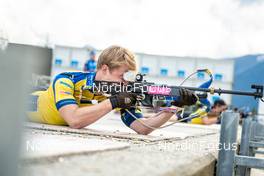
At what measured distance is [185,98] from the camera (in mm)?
3170

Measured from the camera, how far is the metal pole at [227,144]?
217cm

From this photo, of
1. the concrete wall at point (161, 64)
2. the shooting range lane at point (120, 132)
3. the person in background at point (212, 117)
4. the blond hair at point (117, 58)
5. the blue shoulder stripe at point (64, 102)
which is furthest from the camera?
the concrete wall at point (161, 64)

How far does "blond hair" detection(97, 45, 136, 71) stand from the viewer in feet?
10.7

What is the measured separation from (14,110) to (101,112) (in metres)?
2.29

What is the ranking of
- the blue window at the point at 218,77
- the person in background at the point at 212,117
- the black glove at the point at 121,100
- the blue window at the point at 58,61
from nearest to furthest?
the black glove at the point at 121,100
the person in background at the point at 212,117
the blue window at the point at 218,77
the blue window at the point at 58,61

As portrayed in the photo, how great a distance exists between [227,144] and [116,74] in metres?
1.21

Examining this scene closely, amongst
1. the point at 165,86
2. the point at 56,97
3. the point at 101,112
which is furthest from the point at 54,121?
the point at 165,86

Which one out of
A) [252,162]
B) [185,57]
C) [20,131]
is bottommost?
[252,162]

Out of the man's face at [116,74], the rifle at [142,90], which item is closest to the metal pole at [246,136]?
the rifle at [142,90]

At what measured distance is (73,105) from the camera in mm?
3094

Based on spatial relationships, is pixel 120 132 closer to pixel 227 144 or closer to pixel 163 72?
pixel 227 144

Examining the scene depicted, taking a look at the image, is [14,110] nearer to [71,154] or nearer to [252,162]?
[71,154]

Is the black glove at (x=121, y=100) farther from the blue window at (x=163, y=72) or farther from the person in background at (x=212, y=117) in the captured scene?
the blue window at (x=163, y=72)

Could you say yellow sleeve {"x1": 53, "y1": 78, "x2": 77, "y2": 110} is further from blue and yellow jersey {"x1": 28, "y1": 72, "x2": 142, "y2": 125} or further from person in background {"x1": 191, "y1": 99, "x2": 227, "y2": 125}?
person in background {"x1": 191, "y1": 99, "x2": 227, "y2": 125}
